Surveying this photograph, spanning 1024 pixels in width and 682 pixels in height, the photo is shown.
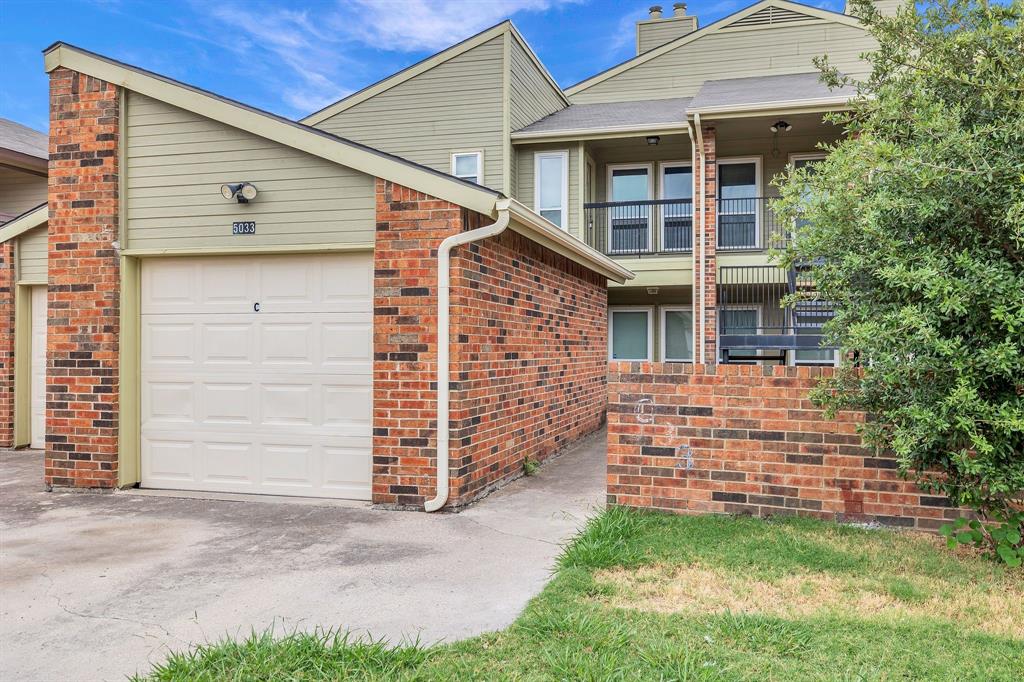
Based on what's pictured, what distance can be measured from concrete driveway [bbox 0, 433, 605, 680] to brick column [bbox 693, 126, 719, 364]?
5.96m

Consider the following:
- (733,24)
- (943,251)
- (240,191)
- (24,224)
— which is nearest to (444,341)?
(240,191)

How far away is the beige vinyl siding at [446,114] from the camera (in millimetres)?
13984

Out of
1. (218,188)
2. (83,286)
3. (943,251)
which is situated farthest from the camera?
(83,286)

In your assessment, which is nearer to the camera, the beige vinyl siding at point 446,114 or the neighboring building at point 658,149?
the neighboring building at point 658,149

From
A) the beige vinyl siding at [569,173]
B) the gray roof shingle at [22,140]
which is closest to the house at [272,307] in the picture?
the beige vinyl siding at [569,173]

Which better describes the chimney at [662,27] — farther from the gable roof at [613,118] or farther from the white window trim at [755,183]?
the white window trim at [755,183]

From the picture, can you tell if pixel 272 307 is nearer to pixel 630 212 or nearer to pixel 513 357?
pixel 513 357

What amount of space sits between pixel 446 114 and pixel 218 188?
8347mm

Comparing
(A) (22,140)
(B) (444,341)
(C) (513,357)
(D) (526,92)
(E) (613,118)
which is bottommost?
(C) (513,357)

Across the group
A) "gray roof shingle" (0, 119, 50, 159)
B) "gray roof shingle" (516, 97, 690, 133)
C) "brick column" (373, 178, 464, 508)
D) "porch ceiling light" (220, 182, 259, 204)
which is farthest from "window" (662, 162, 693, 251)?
"gray roof shingle" (0, 119, 50, 159)

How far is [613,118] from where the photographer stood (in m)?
14.4

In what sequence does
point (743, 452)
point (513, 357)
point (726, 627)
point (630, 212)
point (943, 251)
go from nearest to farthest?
point (726, 627) < point (943, 251) < point (743, 452) < point (513, 357) < point (630, 212)

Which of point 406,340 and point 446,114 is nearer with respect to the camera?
point 406,340

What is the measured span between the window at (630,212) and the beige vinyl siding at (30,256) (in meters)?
9.74
